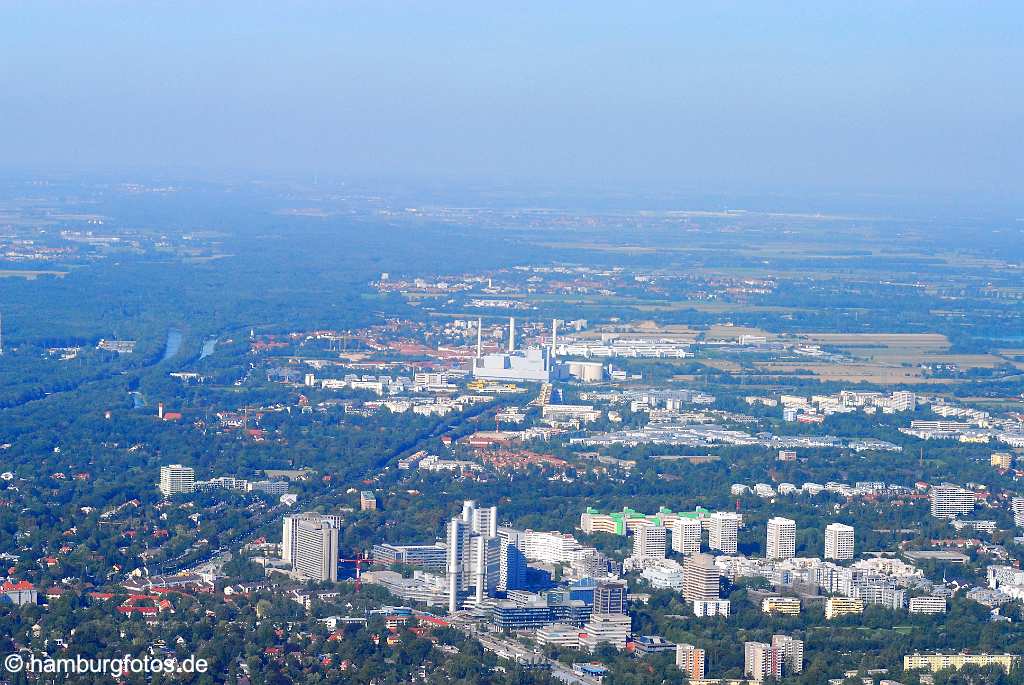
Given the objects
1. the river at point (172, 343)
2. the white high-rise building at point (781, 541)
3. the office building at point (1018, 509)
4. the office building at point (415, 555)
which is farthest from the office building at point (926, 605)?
the river at point (172, 343)

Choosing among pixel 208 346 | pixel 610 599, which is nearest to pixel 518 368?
pixel 208 346

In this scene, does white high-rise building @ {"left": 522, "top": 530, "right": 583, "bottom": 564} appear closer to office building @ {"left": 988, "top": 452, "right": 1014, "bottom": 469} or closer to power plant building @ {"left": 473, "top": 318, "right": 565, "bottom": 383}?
office building @ {"left": 988, "top": 452, "right": 1014, "bottom": 469}

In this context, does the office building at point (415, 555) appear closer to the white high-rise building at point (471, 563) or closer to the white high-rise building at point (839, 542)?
the white high-rise building at point (471, 563)

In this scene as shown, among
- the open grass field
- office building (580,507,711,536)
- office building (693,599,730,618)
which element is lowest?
the open grass field

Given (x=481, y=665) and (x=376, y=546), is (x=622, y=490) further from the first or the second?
(x=481, y=665)

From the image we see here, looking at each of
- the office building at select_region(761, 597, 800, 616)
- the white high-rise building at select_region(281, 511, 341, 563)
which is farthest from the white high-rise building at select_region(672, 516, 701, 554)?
the white high-rise building at select_region(281, 511, 341, 563)

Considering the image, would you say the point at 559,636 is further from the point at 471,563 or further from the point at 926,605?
the point at 926,605

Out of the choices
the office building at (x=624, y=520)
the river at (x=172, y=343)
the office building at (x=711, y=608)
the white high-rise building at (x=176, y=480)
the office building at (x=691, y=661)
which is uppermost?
the office building at (x=691, y=661)
